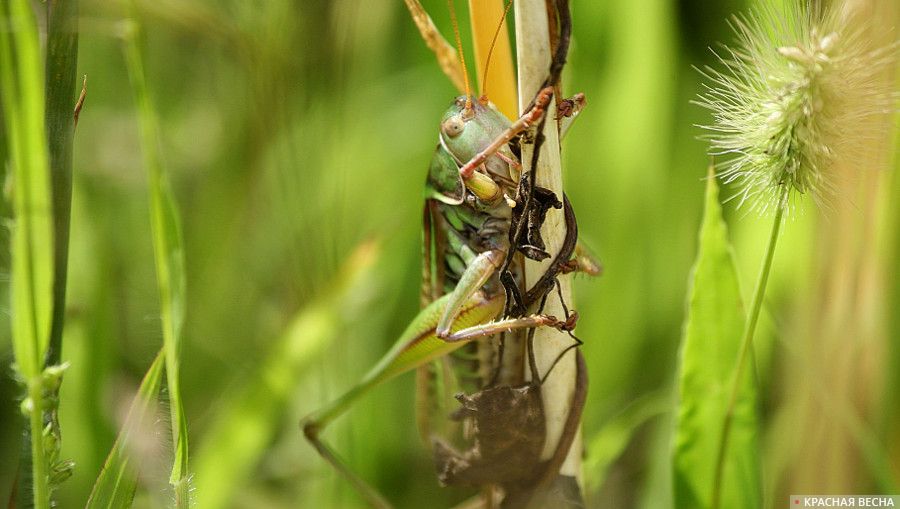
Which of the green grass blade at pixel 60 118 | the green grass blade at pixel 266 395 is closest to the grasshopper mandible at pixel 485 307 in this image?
the green grass blade at pixel 266 395

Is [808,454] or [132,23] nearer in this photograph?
[132,23]

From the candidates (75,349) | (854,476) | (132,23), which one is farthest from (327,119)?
(854,476)

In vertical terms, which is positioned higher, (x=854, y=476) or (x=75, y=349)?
(x=75, y=349)

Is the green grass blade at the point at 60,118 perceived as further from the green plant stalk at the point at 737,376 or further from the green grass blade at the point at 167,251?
the green plant stalk at the point at 737,376

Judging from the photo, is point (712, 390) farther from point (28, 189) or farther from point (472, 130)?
point (28, 189)

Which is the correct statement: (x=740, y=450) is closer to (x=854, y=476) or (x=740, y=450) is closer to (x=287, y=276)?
(x=854, y=476)

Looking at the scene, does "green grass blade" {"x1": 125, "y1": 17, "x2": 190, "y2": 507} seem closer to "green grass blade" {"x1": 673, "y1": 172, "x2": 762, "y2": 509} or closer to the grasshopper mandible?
the grasshopper mandible
